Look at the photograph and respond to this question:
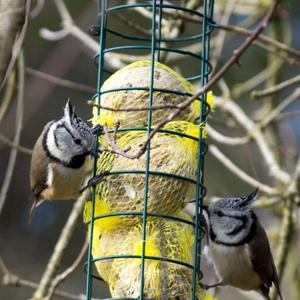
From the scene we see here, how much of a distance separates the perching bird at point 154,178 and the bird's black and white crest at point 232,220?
0.52 metres

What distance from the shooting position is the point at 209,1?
5.36 metres

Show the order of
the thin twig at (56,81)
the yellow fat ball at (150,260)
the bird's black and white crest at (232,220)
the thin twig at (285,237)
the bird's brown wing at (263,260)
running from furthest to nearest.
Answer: the thin twig at (56,81) → the thin twig at (285,237) → the bird's brown wing at (263,260) → the bird's black and white crest at (232,220) → the yellow fat ball at (150,260)

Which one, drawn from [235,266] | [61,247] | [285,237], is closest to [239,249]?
[235,266]

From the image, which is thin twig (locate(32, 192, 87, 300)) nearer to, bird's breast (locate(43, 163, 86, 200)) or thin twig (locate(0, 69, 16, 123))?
bird's breast (locate(43, 163, 86, 200))

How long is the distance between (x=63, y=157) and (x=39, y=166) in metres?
0.34

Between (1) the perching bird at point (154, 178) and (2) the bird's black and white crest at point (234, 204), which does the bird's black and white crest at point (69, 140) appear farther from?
(2) the bird's black and white crest at point (234, 204)

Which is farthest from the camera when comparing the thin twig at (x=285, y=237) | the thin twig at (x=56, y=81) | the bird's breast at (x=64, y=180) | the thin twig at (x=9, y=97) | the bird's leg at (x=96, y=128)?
the thin twig at (x=56, y=81)

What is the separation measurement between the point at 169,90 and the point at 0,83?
1.88 metres

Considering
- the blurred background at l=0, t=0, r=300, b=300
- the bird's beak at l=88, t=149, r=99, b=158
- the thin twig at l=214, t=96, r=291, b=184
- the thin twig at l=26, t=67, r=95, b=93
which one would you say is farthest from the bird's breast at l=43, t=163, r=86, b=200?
the blurred background at l=0, t=0, r=300, b=300

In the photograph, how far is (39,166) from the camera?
5512 mm

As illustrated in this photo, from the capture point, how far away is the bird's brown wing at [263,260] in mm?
5672

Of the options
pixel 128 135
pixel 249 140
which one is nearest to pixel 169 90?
pixel 128 135

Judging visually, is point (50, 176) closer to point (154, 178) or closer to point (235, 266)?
point (154, 178)

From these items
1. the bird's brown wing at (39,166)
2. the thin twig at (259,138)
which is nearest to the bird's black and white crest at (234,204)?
the thin twig at (259,138)
